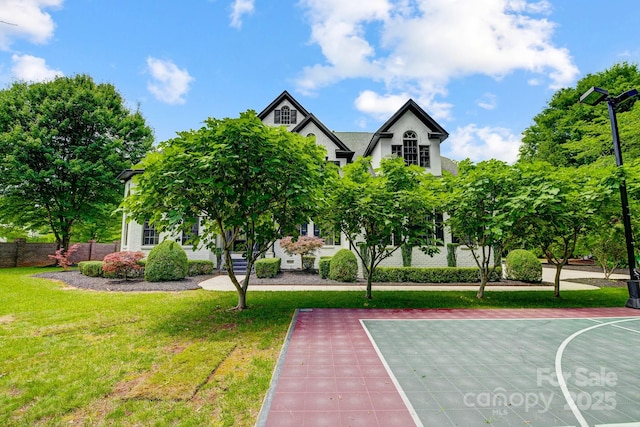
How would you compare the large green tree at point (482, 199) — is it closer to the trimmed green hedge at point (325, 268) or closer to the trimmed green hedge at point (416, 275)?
the trimmed green hedge at point (416, 275)

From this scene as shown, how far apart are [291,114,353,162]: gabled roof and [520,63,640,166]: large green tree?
53.7 ft

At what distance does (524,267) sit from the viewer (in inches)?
649

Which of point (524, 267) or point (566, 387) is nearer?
point (566, 387)

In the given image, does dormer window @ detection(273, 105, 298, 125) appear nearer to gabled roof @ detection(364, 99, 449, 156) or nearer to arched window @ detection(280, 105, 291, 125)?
arched window @ detection(280, 105, 291, 125)

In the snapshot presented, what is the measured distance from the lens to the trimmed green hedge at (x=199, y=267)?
17141 millimetres

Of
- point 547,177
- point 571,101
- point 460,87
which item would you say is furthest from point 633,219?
point 571,101

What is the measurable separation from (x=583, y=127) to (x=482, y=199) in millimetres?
21498

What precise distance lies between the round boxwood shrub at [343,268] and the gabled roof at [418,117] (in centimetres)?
844

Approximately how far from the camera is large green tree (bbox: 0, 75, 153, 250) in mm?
21094

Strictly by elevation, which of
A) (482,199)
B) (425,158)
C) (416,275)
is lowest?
(416,275)

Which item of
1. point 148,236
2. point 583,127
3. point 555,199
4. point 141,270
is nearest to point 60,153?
point 148,236

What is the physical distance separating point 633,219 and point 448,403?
14.7 metres

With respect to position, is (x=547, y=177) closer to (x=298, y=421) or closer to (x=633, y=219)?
(x=633, y=219)

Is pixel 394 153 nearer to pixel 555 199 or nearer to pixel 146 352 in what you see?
pixel 555 199
